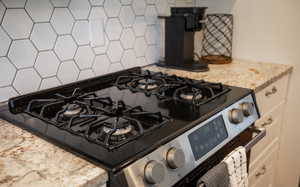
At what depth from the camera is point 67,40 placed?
1236 mm

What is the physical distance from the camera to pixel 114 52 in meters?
1.45

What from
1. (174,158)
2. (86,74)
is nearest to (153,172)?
(174,158)

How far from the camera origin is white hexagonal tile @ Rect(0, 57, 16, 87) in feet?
3.43

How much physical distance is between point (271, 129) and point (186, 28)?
27.9 inches

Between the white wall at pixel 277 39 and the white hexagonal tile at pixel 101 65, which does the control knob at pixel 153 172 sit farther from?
the white wall at pixel 277 39

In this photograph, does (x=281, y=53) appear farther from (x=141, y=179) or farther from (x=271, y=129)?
(x=141, y=179)

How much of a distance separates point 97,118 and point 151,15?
873mm

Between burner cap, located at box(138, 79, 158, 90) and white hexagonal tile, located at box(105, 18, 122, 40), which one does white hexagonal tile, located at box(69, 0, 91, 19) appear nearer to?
white hexagonal tile, located at box(105, 18, 122, 40)

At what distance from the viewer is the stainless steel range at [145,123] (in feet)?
2.45

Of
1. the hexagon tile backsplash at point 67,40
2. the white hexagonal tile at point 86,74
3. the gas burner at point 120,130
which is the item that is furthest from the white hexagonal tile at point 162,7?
the gas burner at point 120,130

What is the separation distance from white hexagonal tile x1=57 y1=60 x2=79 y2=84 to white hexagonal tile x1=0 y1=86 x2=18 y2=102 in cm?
20

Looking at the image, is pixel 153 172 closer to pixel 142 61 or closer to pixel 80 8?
pixel 80 8

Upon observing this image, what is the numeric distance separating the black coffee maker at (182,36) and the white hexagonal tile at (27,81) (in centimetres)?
72

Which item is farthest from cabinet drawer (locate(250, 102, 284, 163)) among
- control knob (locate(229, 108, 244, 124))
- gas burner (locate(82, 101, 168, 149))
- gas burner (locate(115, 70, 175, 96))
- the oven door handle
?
A: gas burner (locate(82, 101, 168, 149))
